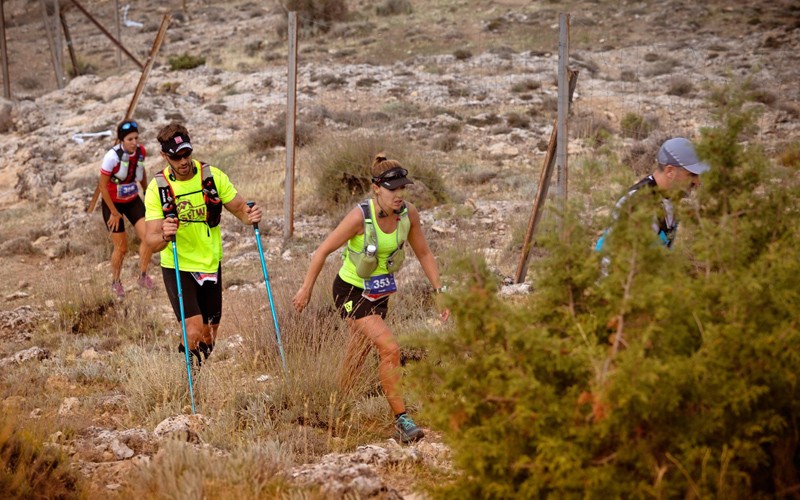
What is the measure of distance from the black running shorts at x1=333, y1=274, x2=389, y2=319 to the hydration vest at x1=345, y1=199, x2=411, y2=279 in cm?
16

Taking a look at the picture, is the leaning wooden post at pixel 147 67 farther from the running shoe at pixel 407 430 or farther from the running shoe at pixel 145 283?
the running shoe at pixel 407 430

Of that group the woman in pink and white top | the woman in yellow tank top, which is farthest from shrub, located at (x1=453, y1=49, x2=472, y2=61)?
the woman in yellow tank top

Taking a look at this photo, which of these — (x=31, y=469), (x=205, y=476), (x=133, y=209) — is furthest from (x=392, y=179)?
(x=133, y=209)

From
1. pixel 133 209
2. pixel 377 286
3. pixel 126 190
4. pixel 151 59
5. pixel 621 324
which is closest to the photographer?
pixel 621 324

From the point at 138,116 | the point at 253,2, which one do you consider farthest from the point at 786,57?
the point at 253,2

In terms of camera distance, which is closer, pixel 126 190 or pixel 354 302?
pixel 354 302

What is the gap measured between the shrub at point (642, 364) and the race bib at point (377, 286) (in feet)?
6.04

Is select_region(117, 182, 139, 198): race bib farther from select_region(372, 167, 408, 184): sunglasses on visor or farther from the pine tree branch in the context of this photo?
the pine tree branch

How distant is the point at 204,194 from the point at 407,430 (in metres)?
2.16

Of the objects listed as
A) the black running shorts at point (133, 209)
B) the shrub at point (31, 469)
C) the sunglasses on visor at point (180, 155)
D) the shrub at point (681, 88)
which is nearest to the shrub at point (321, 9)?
the shrub at point (681, 88)

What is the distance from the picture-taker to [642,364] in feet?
8.24

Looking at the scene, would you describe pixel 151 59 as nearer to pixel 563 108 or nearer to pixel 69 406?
pixel 563 108

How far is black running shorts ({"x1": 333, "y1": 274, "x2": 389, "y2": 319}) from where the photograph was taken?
16.4ft

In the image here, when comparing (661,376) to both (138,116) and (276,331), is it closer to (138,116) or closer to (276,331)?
(276,331)
